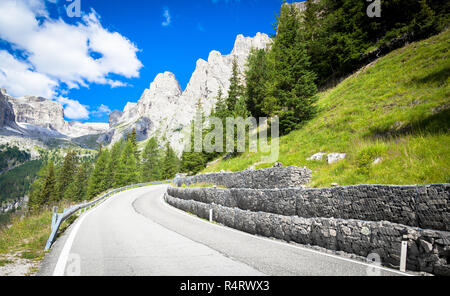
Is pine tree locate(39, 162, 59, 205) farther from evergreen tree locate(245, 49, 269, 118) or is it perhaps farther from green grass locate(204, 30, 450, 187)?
green grass locate(204, 30, 450, 187)

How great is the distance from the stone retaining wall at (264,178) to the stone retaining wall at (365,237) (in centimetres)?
325

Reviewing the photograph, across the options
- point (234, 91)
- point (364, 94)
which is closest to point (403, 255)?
point (364, 94)

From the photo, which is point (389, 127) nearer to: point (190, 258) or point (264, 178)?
point (264, 178)

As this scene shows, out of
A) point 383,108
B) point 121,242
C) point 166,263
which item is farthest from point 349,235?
point 383,108

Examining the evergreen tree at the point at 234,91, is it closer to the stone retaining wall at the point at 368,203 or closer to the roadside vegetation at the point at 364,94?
the roadside vegetation at the point at 364,94

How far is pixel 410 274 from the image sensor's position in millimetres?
4355

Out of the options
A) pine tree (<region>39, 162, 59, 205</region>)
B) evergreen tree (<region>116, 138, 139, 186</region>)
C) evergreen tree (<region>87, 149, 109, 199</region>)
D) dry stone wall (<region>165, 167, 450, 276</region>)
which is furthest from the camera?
evergreen tree (<region>87, 149, 109, 199</region>)

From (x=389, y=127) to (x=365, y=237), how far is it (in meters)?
8.01

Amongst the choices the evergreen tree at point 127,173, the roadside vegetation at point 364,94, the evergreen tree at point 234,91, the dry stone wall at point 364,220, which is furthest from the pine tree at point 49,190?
the dry stone wall at point 364,220

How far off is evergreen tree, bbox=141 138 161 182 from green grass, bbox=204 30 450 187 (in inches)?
2031

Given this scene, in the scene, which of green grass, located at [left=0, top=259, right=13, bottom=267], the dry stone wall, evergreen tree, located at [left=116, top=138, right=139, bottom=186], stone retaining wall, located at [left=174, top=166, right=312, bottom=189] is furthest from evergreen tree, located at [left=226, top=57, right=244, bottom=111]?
green grass, located at [left=0, top=259, right=13, bottom=267]

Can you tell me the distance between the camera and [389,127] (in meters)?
10.8

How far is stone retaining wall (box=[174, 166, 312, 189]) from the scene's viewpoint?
36.4 feet
